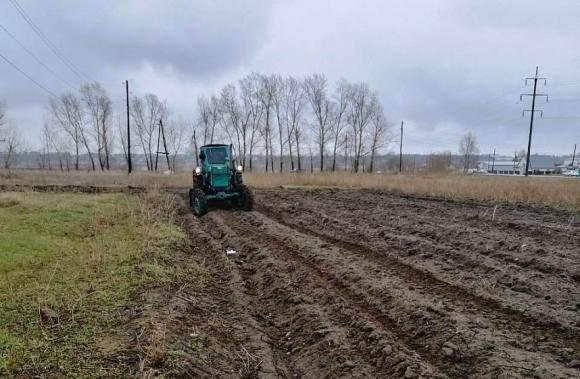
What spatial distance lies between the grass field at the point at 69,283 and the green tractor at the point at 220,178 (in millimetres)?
3531

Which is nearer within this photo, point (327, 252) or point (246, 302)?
point (246, 302)

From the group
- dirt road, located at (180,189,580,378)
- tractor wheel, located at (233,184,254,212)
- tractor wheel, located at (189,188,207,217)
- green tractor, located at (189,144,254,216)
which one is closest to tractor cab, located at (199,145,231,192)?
green tractor, located at (189,144,254,216)

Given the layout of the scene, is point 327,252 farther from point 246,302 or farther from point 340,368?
point 340,368

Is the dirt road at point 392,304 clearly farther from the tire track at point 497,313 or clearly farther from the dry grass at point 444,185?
the dry grass at point 444,185

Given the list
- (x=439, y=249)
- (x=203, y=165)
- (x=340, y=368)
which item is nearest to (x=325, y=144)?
(x=203, y=165)

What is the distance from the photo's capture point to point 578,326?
4.70 metres

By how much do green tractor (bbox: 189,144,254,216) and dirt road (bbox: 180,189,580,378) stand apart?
15.8 feet

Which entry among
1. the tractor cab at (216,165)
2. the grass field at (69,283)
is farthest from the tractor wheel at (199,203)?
the grass field at (69,283)

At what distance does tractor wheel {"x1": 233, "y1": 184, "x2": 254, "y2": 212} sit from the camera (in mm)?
15266

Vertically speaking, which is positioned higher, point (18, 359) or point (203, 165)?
point (203, 165)

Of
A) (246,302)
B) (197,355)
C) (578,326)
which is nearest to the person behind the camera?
(197,355)

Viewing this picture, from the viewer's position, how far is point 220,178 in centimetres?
1564

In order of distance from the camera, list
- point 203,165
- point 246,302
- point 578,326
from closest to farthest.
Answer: point 578,326, point 246,302, point 203,165

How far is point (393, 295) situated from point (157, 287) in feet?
11.5
